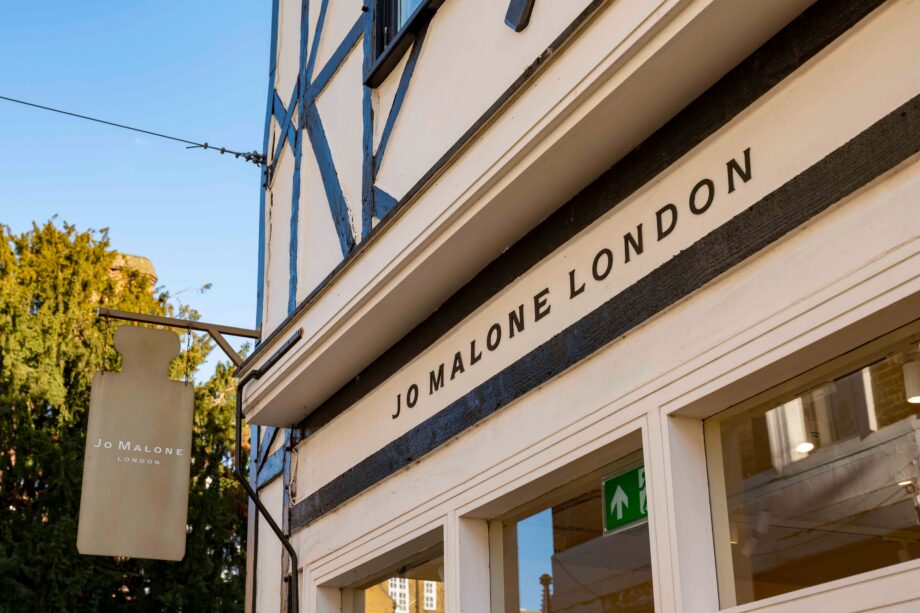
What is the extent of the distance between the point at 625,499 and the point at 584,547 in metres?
0.34

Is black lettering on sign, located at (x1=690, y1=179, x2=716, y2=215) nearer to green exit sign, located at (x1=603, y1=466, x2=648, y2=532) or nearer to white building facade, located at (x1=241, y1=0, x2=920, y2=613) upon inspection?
white building facade, located at (x1=241, y1=0, x2=920, y2=613)

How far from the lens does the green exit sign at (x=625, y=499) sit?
14.3ft

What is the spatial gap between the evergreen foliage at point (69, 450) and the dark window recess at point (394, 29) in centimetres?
888

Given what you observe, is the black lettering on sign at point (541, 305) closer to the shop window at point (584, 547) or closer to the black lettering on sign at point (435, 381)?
the shop window at point (584, 547)

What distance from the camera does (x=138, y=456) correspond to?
6633 millimetres

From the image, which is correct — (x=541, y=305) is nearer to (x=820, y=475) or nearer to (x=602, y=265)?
(x=602, y=265)

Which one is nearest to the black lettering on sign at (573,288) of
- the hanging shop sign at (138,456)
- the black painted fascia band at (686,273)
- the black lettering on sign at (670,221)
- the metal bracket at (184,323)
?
the black painted fascia band at (686,273)

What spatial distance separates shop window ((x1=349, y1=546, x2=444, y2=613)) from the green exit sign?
125 centimetres

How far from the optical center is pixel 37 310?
53.9 feet

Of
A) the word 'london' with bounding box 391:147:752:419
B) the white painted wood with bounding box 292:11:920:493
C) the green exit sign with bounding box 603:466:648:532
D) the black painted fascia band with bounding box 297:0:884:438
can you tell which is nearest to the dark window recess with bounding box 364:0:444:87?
the black painted fascia band with bounding box 297:0:884:438

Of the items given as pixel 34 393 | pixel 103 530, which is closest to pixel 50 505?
pixel 34 393

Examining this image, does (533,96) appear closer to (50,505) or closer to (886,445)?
(886,445)

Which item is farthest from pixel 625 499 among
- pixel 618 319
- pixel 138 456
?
pixel 138 456

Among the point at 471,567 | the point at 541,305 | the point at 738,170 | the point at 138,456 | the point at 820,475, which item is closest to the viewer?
the point at 820,475
